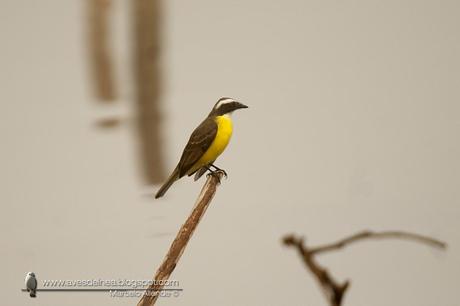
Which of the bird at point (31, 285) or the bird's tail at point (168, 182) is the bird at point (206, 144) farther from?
the bird at point (31, 285)

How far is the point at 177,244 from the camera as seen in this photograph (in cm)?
187

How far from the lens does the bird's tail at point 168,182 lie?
214cm

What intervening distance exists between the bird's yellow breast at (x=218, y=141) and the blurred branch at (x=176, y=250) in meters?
0.24

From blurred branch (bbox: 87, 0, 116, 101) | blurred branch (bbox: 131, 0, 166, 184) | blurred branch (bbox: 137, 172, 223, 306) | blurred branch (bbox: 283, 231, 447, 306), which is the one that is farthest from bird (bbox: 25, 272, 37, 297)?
blurred branch (bbox: 283, 231, 447, 306)

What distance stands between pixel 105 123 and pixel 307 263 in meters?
2.07

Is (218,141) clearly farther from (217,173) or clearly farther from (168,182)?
(168,182)

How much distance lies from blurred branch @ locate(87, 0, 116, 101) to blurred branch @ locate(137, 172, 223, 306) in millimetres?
622

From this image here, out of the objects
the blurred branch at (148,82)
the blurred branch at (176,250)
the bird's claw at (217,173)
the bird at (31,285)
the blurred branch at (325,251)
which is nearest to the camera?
the blurred branch at (325,251)

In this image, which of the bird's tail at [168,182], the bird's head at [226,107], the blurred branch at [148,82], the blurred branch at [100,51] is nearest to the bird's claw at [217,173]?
the bird's tail at [168,182]

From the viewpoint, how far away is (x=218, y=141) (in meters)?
2.22

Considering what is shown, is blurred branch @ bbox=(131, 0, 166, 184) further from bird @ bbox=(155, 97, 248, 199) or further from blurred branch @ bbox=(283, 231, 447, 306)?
blurred branch @ bbox=(283, 231, 447, 306)

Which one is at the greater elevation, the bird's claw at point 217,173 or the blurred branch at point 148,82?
the blurred branch at point 148,82

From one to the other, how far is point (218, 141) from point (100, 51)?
3.04 feet

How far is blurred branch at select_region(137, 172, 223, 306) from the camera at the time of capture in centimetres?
182
